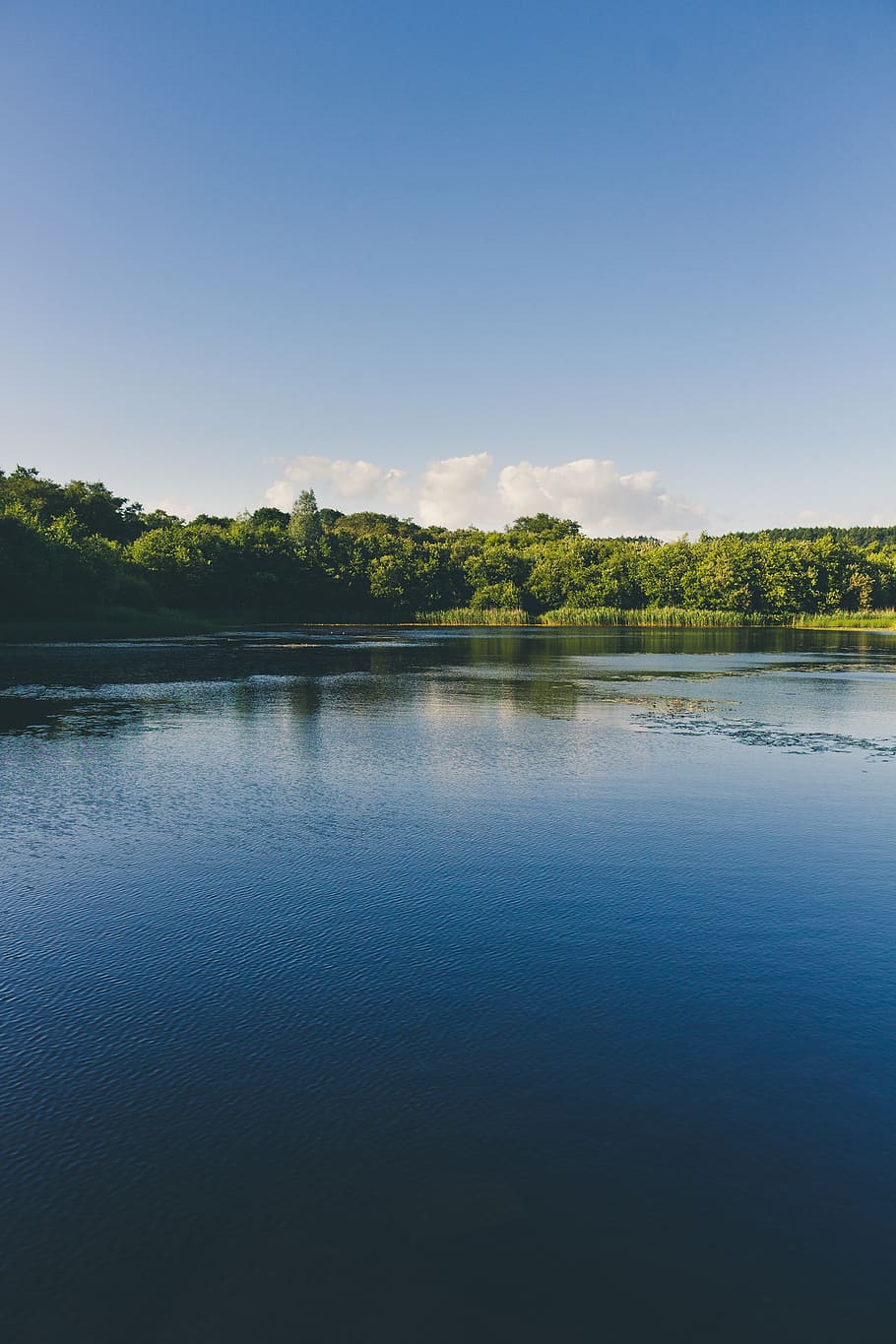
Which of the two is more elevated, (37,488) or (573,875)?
(37,488)

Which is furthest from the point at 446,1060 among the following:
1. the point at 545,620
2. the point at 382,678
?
the point at 545,620

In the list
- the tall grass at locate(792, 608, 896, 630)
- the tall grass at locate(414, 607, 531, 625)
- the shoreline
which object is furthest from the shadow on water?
the tall grass at locate(414, 607, 531, 625)

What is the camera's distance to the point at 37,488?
288ft

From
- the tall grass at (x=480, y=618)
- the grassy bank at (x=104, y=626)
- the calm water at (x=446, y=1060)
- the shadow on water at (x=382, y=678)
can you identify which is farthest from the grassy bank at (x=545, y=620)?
the calm water at (x=446, y=1060)

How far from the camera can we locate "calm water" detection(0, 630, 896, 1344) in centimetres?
393

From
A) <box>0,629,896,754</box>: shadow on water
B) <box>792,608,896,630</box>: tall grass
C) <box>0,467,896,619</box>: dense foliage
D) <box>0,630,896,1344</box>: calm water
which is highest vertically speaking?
<box>0,467,896,619</box>: dense foliage

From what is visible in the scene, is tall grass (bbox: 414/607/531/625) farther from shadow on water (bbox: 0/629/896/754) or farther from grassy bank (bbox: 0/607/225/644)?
shadow on water (bbox: 0/629/896/754)

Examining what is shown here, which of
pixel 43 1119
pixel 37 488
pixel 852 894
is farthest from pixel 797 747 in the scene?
pixel 37 488

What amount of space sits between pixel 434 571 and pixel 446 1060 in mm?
113444

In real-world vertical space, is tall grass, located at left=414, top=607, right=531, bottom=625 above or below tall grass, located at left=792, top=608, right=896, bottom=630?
above

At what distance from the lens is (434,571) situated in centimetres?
11800

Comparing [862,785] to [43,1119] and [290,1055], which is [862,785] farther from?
[43,1119]

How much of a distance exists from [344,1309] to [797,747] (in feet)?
53.8

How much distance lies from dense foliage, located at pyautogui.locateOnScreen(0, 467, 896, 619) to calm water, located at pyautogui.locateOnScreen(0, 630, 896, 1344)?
7705cm
